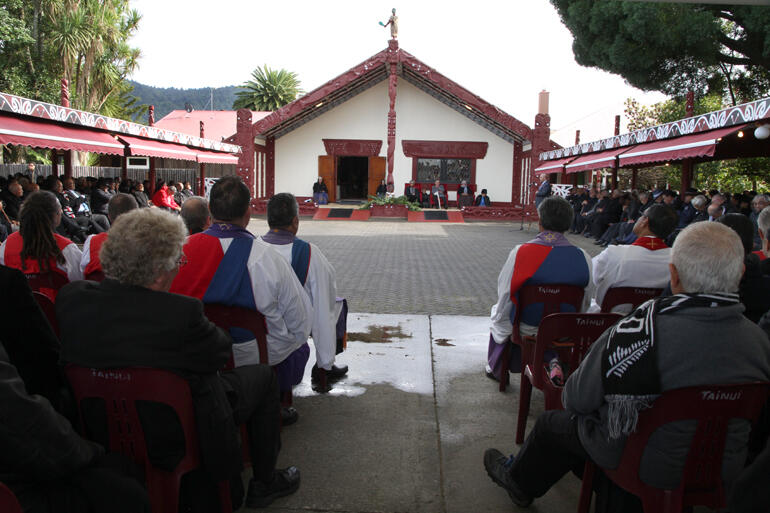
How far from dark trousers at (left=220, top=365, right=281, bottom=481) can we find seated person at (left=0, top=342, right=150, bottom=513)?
502 mm

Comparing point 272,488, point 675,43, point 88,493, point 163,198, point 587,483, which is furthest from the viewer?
point 675,43

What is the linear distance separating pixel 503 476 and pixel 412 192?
73.0 ft

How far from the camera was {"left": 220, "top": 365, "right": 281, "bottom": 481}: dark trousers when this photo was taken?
7.70ft

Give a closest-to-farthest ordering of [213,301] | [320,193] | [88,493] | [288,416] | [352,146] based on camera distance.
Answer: [88,493]
[213,301]
[288,416]
[320,193]
[352,146]

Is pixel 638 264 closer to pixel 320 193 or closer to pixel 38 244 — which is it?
pixel 38 244

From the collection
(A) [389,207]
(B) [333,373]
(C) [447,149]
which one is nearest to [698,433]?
(B) [333,373]

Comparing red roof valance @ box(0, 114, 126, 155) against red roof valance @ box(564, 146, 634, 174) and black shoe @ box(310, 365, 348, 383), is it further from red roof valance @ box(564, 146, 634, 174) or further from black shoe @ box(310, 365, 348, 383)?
red roof valance @ box(564, 146, 634, 174)

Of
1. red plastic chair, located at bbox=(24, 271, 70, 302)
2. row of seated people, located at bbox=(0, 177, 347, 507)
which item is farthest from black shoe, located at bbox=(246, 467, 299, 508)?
red plastic chair, located at bbox=(24, 271, 70, 302)

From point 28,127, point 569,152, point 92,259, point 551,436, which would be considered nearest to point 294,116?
point 569,152

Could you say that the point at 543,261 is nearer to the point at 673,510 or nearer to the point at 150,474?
the point at 673,510

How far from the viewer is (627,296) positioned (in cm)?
379

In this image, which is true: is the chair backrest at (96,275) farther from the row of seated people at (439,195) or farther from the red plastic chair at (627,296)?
the row of seated people at (439,195)

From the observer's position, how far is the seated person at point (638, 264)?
375cm

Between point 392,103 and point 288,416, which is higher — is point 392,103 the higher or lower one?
the higher one
